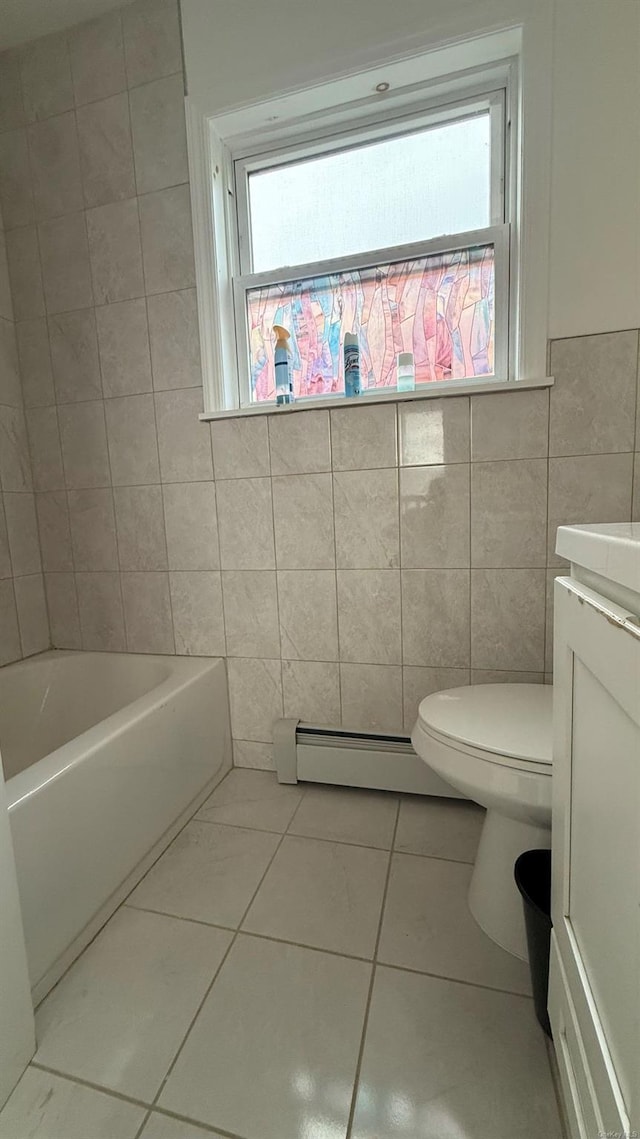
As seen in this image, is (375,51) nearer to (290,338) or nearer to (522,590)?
(290,338)

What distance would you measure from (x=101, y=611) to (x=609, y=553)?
1.74m

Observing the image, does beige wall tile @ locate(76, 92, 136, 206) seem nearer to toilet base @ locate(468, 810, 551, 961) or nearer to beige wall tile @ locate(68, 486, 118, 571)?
beige wall tile @ locate(68, 486, 118, 571)

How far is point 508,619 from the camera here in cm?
135

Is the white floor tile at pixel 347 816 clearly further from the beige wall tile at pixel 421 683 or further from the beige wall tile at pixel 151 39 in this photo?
the beige wall tile at pixel 151 39

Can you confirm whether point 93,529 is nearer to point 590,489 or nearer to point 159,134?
point 159,134

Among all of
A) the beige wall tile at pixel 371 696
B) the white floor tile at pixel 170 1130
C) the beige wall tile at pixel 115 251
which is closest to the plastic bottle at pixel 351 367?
the beige wall tile at pixel 115 251

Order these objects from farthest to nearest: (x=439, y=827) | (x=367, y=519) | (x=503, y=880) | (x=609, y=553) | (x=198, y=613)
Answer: (x=198, y=613) < (x=367, y=519) < (x=439, y=827) < (x=503, y=880) < (x=609, y=553)

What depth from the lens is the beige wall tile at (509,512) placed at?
4.23ft

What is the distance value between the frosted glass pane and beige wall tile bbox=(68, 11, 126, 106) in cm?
50

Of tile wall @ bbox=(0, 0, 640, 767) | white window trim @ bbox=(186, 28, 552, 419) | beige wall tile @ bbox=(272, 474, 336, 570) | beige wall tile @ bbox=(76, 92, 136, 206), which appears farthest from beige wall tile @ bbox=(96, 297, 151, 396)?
beige wall tile @ bbox=(272, 474, 336, 570)

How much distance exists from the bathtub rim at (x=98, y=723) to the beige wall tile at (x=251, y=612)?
112 millimetres

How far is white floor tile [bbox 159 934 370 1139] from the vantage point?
0.70 meters

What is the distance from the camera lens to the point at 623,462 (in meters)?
1.22

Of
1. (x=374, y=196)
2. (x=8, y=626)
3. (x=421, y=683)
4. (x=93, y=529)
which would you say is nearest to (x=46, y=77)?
(x=374, y=196)
